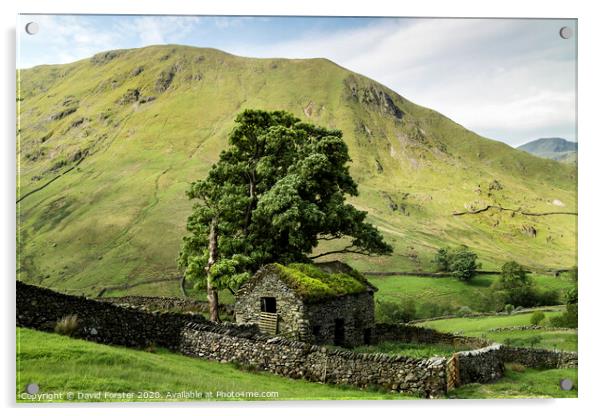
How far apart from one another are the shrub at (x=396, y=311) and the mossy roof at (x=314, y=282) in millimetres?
19115

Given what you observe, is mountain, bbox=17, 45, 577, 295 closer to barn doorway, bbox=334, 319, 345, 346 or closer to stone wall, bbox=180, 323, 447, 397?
stone wall, bbox=180, 323, 447, 397

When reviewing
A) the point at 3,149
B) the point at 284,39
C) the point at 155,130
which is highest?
the point at 155,130

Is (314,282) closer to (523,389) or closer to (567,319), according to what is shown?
(523,389)

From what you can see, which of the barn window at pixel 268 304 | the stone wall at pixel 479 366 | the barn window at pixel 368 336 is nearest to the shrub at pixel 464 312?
the barn window at pixel 368 336

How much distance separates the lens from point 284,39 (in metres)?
15.6

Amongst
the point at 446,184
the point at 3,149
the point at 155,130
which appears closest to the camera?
the point at 3,149

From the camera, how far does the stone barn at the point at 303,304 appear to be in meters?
19.7

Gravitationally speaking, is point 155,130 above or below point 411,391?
above

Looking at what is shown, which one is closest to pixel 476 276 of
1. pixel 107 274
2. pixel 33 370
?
pixel 107 274

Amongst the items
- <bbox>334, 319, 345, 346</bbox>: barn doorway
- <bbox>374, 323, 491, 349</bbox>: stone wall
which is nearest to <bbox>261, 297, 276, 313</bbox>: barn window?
<bbox>334, 319, 345, 346</bbox>: barn doorway

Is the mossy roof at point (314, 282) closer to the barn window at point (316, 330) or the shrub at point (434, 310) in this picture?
the barn window at point (316, 330)
